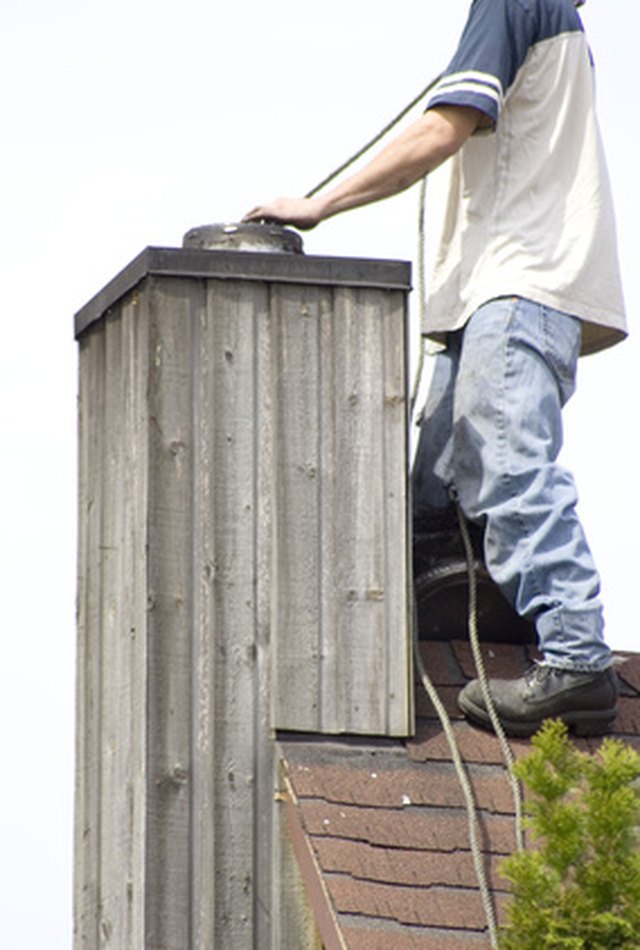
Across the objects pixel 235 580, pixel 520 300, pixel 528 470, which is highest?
pixel 520 300

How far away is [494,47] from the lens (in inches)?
270

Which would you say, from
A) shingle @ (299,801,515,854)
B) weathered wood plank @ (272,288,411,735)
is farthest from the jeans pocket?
shingle @ (299,801,515,854)

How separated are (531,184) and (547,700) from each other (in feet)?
4.48

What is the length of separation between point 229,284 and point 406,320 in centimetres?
47

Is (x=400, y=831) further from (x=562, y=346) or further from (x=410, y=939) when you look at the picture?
(x=562, y=346)

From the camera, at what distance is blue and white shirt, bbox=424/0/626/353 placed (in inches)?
271

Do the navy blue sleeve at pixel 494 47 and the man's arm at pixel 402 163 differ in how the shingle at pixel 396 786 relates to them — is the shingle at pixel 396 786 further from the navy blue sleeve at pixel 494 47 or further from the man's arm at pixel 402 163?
the navy blue sleeve at pixel 494 47

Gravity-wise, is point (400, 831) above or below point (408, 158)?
below

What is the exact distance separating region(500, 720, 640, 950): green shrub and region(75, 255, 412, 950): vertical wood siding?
105cm

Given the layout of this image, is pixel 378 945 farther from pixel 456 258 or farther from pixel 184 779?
pixel 456 258

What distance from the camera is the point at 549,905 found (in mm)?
5496

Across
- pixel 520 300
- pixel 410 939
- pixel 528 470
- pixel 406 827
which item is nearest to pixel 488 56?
pixel 520 300

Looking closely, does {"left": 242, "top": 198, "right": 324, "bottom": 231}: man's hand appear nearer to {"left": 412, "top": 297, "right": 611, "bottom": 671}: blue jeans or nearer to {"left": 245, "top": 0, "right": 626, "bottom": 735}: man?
{"left": 245, "top": 0, "right": 626, "bottom": 735}: man

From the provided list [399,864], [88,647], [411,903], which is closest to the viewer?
[411,903]
